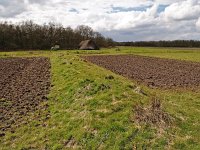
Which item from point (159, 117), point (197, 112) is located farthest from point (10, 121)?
point (197, 112)

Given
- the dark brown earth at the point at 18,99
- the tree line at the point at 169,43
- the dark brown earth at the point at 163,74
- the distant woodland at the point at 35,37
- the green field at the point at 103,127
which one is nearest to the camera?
the green field at the point at 103,127

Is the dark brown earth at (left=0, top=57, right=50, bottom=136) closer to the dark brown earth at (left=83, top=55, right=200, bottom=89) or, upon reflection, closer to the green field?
the green field

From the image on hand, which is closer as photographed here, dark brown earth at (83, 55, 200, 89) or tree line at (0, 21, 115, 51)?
dark brown earth at (83, 55, 200, 89)

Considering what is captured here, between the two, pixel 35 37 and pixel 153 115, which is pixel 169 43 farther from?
pixel 153 115

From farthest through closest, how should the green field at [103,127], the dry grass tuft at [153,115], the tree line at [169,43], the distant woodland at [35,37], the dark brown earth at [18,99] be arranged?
the tree line at [169,43] → the distant woodland at [35,37] → the dark brown earth at [18,99] → the dry grass tuft at [153,115] → the green field at [103,127]

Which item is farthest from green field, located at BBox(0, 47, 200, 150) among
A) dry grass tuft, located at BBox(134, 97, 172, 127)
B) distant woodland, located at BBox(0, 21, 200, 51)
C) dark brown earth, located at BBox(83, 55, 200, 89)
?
distant woodland, located at BBox(0, 21, 200, 51)

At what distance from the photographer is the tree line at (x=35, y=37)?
105 m

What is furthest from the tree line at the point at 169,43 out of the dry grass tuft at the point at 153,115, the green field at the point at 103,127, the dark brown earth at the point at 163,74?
the dry grass tuft at the point at 153,115

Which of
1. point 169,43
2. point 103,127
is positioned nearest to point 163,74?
point 103,127

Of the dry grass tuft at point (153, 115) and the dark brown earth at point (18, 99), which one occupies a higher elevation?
the dry grass tuft at point (153, 115)

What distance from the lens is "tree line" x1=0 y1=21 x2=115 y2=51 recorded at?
345 feet

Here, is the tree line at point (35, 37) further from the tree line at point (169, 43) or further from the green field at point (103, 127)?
the green field at point (103, 127)

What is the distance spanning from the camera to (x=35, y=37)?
111 m

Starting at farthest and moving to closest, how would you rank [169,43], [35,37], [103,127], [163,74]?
[169,43], [35,37], [163,74], [103,127]
